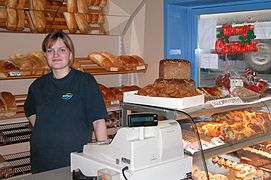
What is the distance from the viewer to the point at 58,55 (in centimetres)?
236

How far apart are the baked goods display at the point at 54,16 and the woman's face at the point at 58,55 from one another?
100 centimetres

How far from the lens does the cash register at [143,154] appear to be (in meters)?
1.47

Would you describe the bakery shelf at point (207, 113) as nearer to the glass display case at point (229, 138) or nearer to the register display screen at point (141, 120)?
the glass display case at point (229, 138)

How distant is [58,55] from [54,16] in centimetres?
126

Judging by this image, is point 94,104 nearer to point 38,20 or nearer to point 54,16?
point 38,20

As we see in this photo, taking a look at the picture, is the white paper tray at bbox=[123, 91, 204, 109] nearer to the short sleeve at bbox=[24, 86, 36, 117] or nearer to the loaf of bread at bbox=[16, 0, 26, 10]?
the short sleeve at bbox=[24, 86, 36, 117]

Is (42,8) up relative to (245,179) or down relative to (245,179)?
up

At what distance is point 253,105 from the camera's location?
218 centimetres

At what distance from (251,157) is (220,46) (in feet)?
6.06

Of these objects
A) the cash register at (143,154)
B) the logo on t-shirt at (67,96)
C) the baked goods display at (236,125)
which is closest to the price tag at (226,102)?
the baked goods display at (236,125)

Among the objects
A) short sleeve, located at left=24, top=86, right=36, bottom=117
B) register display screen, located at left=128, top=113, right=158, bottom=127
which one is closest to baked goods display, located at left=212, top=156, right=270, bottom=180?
register display screen, located at left=128, top=113, right=158, bottom=127

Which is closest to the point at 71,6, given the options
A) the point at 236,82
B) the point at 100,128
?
the point at 100,128

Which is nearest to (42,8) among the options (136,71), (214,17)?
(136,71)

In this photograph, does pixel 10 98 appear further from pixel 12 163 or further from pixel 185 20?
pixel 185 20
